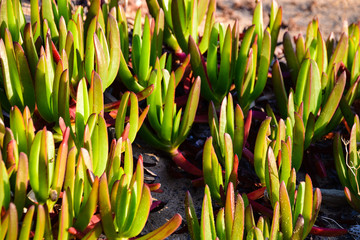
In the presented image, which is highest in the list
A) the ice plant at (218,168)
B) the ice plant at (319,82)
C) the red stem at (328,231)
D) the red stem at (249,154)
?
the ice plant at (319,82)

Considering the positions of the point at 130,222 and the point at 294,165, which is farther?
the point at 294,165

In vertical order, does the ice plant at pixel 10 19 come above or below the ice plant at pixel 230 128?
above

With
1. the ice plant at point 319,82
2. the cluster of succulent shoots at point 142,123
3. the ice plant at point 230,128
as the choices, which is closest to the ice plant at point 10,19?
the cluster of succulent shoots at point 142,123

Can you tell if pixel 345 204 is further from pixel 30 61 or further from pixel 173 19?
pixel 30 61

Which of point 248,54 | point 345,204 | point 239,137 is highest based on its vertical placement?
point 248,54

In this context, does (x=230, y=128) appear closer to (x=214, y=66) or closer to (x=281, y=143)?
(x=281, y=143)

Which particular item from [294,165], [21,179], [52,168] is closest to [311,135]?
[294,165]

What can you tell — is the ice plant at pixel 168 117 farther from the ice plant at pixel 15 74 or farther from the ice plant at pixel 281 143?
the ice plant at pixel 15 74

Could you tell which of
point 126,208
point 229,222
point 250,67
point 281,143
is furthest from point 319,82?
point 126,208
